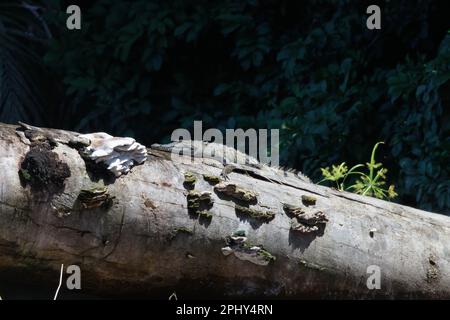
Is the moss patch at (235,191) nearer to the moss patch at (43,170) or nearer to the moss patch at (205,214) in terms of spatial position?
the moss patch at (205,214)

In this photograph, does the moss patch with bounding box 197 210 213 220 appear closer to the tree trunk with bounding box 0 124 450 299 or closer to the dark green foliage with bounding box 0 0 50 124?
the tree trunk with bounding box 0 124 450 299

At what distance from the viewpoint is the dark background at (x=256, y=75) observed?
432 cm

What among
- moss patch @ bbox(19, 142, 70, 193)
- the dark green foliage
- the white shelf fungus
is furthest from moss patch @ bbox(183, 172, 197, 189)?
the dark green foliage

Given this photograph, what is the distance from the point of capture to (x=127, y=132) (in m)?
5.21

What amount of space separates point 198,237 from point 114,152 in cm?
34

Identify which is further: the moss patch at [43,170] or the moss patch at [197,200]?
the moss patch at [197,200]

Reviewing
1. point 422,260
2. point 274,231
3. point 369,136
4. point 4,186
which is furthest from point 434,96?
point 4,186

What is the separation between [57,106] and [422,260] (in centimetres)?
362

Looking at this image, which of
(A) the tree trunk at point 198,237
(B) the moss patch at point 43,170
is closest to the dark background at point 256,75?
(A) the tree trunk at point 198,237

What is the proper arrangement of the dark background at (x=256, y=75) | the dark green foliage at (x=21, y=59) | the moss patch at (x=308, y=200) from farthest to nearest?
the dark green foliage at (x=21, y=59) < the dark background at (x=256, y=75) < the moss patch at (x=308, y=200)

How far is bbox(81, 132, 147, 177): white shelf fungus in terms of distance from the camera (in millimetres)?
2197

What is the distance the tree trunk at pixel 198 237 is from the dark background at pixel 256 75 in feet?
5.02

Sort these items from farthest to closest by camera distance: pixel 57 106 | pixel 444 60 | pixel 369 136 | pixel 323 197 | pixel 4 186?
1. pixel 57 106
2. pixel 369 136
3. pixel 444 60
4. pixel 323 197
5. pixel 4 186

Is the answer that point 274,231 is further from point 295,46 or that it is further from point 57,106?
point 57,106
